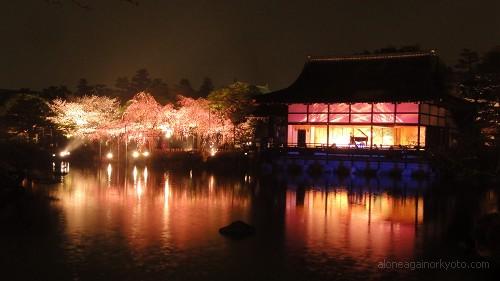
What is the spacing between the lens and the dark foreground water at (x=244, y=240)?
14.3m

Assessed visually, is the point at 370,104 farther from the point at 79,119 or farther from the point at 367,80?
the point at 79,119

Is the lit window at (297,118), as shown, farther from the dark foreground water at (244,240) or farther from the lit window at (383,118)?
the dark foreground water at (244,240)

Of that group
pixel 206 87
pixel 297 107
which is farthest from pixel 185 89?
pixel 297 107

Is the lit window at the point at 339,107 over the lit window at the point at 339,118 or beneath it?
over

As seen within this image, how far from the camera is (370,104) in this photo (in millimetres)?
43281

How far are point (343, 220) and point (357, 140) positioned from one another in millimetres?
22813

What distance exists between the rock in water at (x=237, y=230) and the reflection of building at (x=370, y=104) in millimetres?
23982

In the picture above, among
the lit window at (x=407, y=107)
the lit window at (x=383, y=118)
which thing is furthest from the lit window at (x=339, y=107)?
the lit window at (x=407, y=107)

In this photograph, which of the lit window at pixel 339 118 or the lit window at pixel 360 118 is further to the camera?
the lit window at pixel 339 118

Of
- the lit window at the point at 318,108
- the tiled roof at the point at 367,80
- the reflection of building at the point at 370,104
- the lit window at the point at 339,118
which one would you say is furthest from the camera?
the lit window at the point at 318,108

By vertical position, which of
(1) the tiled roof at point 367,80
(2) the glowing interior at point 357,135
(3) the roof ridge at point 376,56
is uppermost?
(3) the roof ridge at point 376,56

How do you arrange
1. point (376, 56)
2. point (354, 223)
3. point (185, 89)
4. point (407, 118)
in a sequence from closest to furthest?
point (354, 223), point (407, 118), point (376, 56), point (185, 89)

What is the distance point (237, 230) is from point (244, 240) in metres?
0.79

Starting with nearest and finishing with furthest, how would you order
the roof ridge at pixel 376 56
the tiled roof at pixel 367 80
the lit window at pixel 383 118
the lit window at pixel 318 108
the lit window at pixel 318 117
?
the lit window at pixel 383 118 → the tiled roof at pixel 367 80 → the lit window at pixel 318 117 → the lit window at pixel 318 108 → the roof ridge at pixel 376 56
